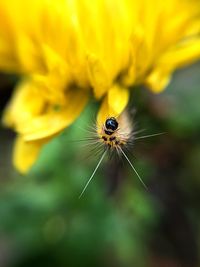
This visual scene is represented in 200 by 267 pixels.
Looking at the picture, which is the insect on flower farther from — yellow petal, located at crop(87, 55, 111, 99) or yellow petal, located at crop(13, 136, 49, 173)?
yellow petal, located at crop(13, 136, 49, 173)

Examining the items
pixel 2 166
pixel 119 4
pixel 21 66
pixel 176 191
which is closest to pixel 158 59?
pixel 119 4

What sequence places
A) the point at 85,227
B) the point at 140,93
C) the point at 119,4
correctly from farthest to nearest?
the point at 85,227 → the point at 140,93 → the point at 119,4

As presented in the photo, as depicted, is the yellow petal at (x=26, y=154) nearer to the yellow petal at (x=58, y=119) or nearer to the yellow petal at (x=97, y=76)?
the yellow petal at (x=58, y=119)

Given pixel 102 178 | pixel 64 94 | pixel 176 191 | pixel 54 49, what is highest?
pixel 54 49

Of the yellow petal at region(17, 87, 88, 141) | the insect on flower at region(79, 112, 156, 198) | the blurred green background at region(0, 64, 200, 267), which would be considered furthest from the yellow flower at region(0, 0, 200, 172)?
the blurred green background at region(0, 64, 200, 267)

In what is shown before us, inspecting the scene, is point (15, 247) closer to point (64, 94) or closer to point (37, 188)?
point (37, 188)

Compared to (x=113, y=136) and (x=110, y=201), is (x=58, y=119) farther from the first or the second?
(x=110, y=201)

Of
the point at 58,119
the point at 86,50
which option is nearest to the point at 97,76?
the point at 86,50
